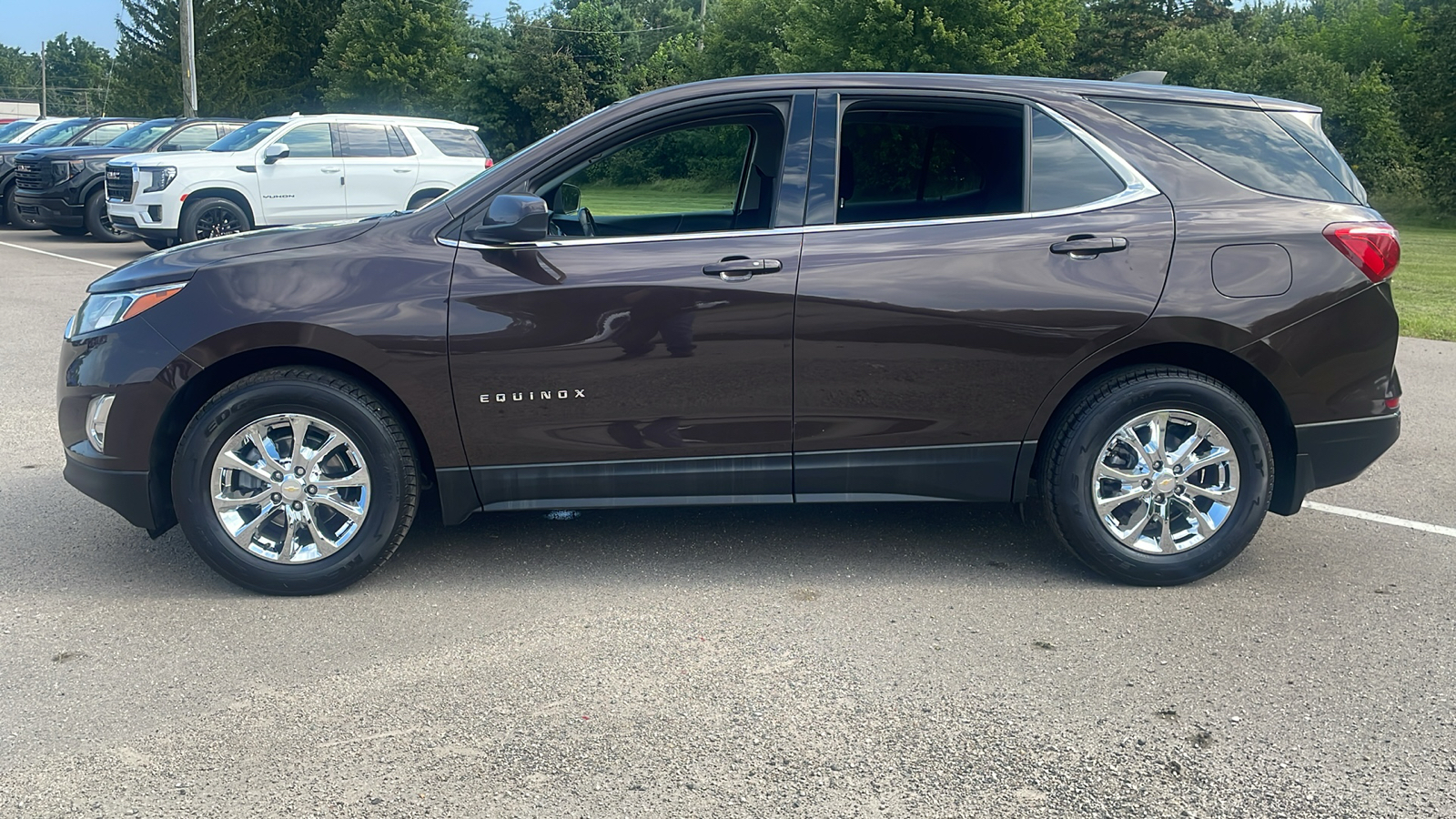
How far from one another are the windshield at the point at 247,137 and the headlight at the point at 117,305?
41.4 feet

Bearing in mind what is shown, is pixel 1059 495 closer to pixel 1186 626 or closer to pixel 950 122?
pixel 1186 626

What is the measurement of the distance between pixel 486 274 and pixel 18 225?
22.8 m

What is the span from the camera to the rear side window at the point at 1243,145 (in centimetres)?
450

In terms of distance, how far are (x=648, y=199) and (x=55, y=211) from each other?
17936 millimetres

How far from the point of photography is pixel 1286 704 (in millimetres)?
3514

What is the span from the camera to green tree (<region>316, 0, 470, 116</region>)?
62.3 meters

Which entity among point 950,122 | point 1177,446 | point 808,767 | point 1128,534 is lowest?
point 808,767

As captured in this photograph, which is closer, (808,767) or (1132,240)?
(808,767)

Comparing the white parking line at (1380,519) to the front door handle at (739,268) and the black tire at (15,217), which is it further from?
the black tire at (15,217)

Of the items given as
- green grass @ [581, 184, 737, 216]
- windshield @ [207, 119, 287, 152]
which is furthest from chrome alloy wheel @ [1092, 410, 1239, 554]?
windshield @ [207, 119, 287, 152]

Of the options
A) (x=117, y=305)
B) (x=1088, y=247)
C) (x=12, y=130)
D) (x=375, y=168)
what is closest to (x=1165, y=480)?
(x=1088, y=247)

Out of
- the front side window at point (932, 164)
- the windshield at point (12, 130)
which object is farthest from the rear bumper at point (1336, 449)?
the windshield at point (12, 130)

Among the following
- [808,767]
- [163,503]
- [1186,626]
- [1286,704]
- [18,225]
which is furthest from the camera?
[18,225]

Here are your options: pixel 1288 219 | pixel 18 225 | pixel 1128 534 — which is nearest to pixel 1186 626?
pixel 1128 534
